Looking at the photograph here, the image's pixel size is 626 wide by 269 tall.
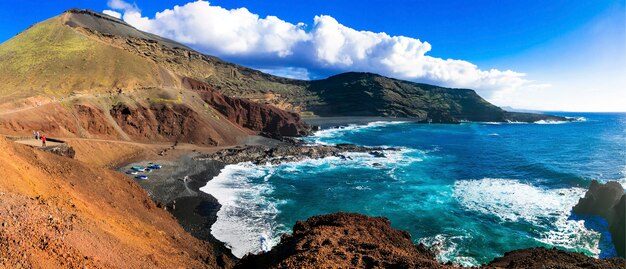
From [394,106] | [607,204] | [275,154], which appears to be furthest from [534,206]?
[394,106]

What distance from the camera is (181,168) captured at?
1989 inches

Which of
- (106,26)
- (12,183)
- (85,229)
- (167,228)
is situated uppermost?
(106,26)

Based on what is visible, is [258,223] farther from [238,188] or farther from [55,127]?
[55,127]

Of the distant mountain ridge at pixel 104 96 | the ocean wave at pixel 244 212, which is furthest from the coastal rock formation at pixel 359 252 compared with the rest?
the distant mountain ridge at pixel 104 96

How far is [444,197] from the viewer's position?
1695 inches

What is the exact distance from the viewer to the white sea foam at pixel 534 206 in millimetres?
30906

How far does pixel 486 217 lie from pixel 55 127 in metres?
60.0

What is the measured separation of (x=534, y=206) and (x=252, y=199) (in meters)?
32.4

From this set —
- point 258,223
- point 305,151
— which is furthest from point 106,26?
point 258,223

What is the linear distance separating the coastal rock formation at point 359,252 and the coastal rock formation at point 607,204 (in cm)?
2052

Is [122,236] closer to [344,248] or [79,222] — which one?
[79,222]

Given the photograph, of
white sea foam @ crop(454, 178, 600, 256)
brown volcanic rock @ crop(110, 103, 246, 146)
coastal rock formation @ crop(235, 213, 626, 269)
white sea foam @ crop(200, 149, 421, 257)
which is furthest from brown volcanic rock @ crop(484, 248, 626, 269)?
brown volcanic rock @ crop(110, 103, 246, 146)

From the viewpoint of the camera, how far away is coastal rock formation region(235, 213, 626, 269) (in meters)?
13.6

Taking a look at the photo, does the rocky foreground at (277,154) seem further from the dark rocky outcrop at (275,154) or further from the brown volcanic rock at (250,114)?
the brown volcanic rock at (250,114)
